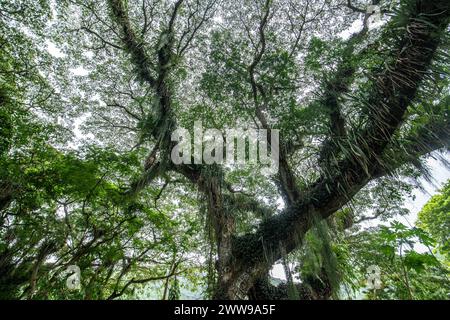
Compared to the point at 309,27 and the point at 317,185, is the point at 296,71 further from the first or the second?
the point at 317,185

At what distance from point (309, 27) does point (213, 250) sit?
562 cm

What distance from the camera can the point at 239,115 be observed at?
518 centimetres

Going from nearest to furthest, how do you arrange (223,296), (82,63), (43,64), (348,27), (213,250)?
(223,296), (213,250), (348,27), (43,64), (82,63)

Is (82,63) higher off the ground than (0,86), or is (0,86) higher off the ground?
(82,63)

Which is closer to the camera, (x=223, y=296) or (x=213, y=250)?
(x=223, y=296)

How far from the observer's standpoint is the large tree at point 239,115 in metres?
2.68

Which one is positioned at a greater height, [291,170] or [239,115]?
[239,115]

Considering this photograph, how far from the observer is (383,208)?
609cm

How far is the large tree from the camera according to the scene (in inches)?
106

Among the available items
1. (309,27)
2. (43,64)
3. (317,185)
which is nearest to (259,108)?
(317,185)

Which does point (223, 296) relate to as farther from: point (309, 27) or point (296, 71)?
point (309, 27)
